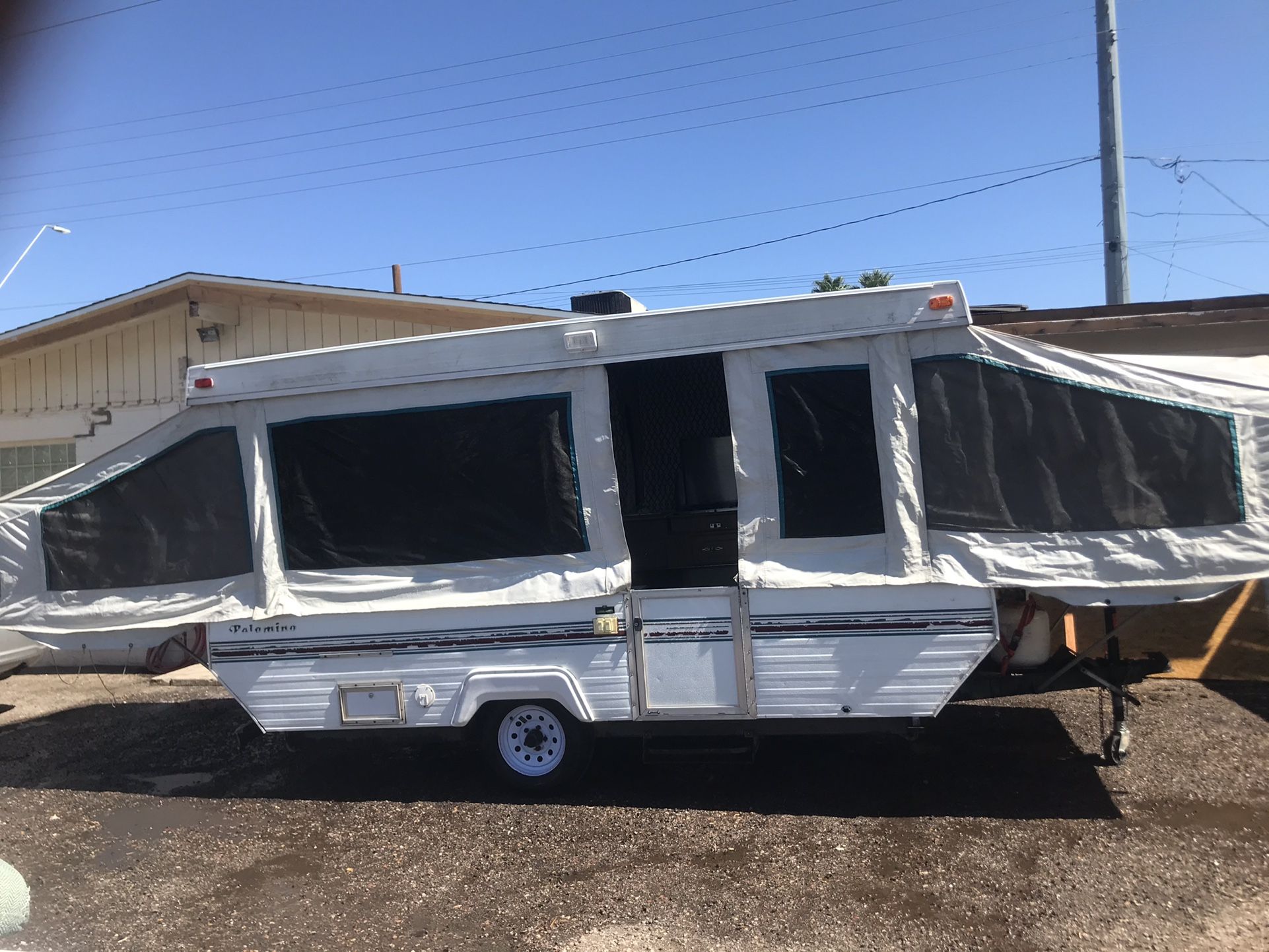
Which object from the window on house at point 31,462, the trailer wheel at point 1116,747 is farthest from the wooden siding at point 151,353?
the trailer wheel at point 1116,747

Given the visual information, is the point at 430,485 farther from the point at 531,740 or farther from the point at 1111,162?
the point at 1111,162

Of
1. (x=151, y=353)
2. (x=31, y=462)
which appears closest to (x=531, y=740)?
(x=151, y=353)

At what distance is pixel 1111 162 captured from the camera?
1286cm

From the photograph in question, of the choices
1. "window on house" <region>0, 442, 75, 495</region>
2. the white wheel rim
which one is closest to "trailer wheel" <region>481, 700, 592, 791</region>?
the white wheel rim

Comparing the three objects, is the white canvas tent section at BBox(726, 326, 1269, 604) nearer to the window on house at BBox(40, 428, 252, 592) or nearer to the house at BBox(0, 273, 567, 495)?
the window on house at BBox(40, 428, 252, 592)

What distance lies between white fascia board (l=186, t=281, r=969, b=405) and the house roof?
3239 millimetres

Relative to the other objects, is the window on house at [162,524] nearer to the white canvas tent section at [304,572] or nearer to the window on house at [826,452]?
the white canvas tent section at [304,572]

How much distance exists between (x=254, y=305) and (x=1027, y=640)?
844cm

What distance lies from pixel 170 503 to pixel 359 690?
5.66ft

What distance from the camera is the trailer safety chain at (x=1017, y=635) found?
5348 mm

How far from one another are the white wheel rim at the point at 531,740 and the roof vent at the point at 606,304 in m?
2.68

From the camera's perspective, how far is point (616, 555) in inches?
221

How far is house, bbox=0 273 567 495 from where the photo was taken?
389 inches

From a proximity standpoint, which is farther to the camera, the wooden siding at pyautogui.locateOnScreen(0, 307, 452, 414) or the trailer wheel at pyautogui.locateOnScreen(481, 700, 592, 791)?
the wooden siding at pyautogui.locateOnScreen(0, 307, 452, 414)
